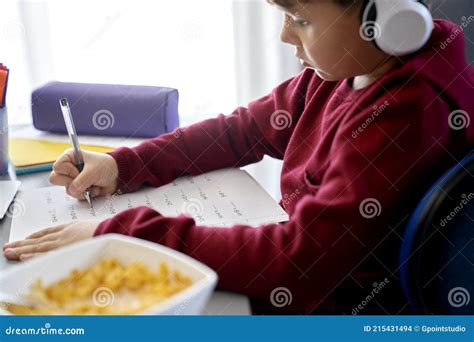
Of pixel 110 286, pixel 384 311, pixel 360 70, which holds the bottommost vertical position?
pixel 384 311

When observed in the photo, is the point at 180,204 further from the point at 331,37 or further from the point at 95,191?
the point at 331,37

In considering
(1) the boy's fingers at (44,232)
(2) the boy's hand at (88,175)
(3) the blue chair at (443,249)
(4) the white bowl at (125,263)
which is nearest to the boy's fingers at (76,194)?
(2) the boy's hand at (88,175)

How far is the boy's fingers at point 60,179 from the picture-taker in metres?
0.72

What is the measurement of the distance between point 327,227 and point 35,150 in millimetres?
475

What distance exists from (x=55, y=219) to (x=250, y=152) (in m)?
0.30

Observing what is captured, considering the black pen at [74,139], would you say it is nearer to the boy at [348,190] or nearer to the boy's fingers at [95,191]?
the boy's fingers at [95,191]

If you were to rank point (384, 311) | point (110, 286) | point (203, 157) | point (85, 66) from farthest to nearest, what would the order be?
1. point (85, 66)
2. point (203, 157)
3. point (384, 311)
4. point (110, 286)

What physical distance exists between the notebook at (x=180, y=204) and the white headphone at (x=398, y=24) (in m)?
0.20

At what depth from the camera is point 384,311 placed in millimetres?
592

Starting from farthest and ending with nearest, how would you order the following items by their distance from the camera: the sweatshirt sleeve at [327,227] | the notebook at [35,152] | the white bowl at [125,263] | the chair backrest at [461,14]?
the notebook at [35,152], the chair backrest at [461,14], the sweatshirt sleeve at [327,227], the white bowl at [125,263]

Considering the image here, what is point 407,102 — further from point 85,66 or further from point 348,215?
point 85,66

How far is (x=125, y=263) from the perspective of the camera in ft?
1.51

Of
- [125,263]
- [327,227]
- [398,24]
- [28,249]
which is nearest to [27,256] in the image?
[28,249]
